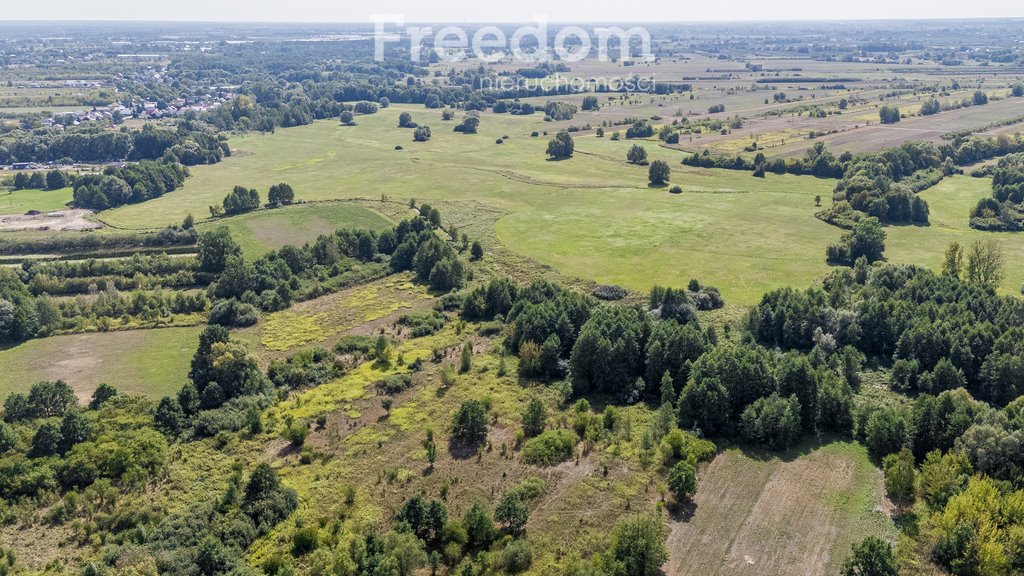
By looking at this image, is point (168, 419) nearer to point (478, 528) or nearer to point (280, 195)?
point (478, 528)

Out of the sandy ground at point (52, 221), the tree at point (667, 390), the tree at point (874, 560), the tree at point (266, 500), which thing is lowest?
the tree at point (266, 500)

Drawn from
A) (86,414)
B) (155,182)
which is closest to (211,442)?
(86,414)

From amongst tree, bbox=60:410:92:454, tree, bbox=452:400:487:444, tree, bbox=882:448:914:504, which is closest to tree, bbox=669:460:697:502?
tree, bbox=882:448:914:504

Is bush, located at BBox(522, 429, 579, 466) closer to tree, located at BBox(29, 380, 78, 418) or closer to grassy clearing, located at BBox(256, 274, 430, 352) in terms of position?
grassy clearing, located at BBox(256, 274, 430, 352)

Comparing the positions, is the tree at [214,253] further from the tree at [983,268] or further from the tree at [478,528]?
the tree at [983,268]

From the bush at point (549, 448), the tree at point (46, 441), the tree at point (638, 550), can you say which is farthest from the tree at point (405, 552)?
the tree at point (46, 441)
